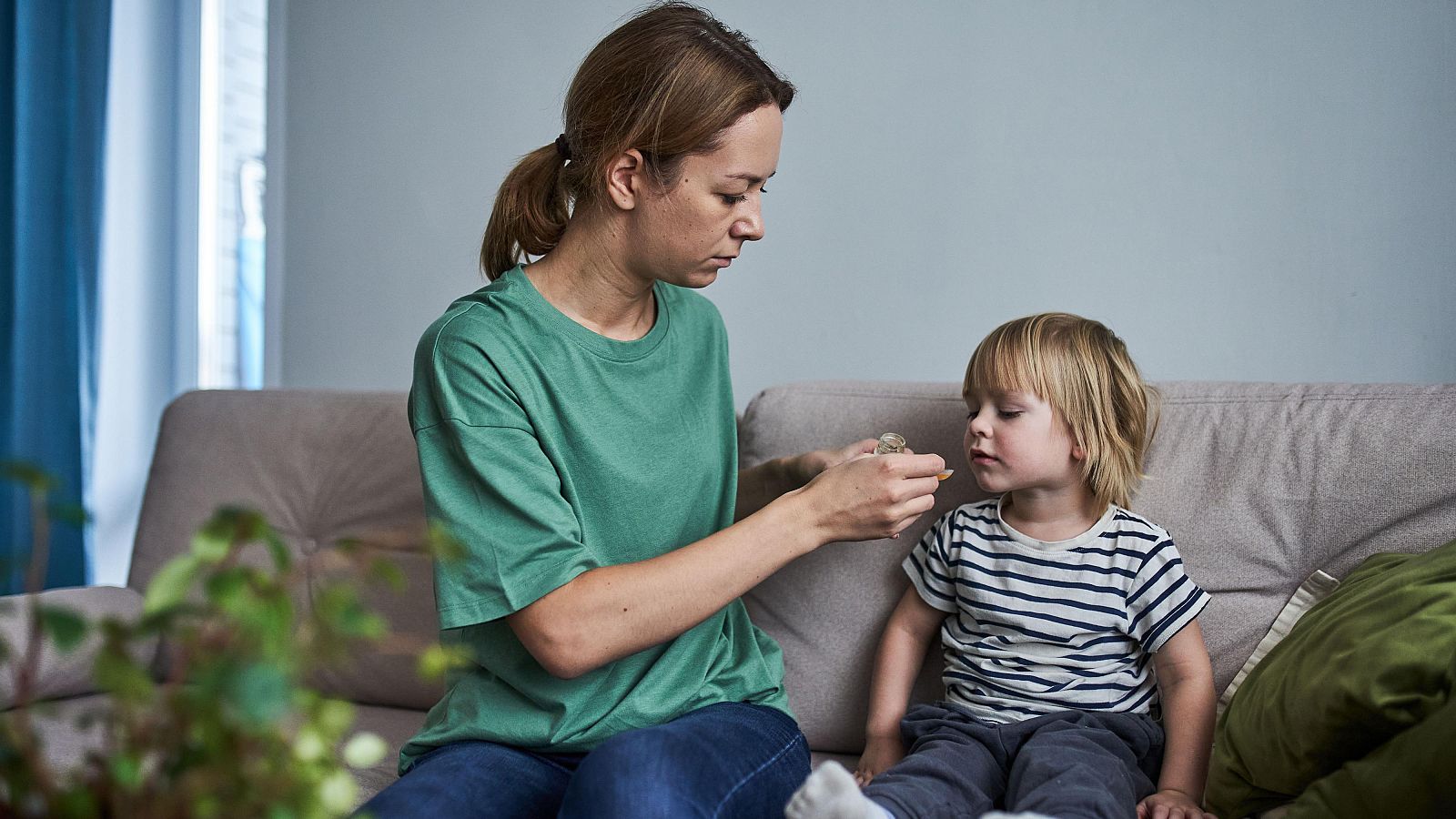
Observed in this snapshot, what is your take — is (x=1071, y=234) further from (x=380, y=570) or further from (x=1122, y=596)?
(x=380, y=570)

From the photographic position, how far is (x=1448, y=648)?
93cm

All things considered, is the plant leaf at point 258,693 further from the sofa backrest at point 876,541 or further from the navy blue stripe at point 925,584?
the navy blue stripe at point 925,584

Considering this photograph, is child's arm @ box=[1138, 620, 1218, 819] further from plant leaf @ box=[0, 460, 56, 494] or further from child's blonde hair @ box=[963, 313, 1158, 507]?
plant leaf @ box=[0, 460, 56, 494]

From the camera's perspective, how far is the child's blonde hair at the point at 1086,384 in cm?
138

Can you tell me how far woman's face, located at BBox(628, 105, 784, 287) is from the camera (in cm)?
121

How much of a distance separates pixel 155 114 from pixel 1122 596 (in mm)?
2638

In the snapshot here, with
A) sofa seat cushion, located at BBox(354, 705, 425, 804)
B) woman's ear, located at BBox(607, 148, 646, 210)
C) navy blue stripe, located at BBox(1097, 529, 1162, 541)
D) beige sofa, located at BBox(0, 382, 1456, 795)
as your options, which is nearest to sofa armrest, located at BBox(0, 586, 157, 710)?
beige sofa, located at BBox(0, 382, 1456, 795)

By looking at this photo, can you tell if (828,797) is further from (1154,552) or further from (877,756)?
(1154,552)

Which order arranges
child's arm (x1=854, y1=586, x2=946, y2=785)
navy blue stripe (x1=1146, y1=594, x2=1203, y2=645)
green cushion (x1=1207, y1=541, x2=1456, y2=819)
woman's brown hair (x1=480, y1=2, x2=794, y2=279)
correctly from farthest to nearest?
child's arm (x1=854, y1=586, x2=946, y2=785), navy blue stripe (x1=1146, y1=594, x2=1203, y2=645), woman's brown hair (x1=480, y1=2, x2=794, y2=279), green cushion (x1=1207, y1=541, x2=1456, y2=819)

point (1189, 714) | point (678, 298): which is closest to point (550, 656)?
point (678, 298)

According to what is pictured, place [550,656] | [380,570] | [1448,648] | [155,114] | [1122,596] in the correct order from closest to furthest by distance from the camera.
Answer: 1. [380,570]
2. [1448,648]
3. [550,656]
4. [1122,596]
5. [155,114]

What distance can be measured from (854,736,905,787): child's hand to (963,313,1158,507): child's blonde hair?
0.41m

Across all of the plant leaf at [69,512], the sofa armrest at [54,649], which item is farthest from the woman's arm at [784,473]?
the plant leaf at [69,512]

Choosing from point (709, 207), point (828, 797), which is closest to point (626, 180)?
point (709, 207)
